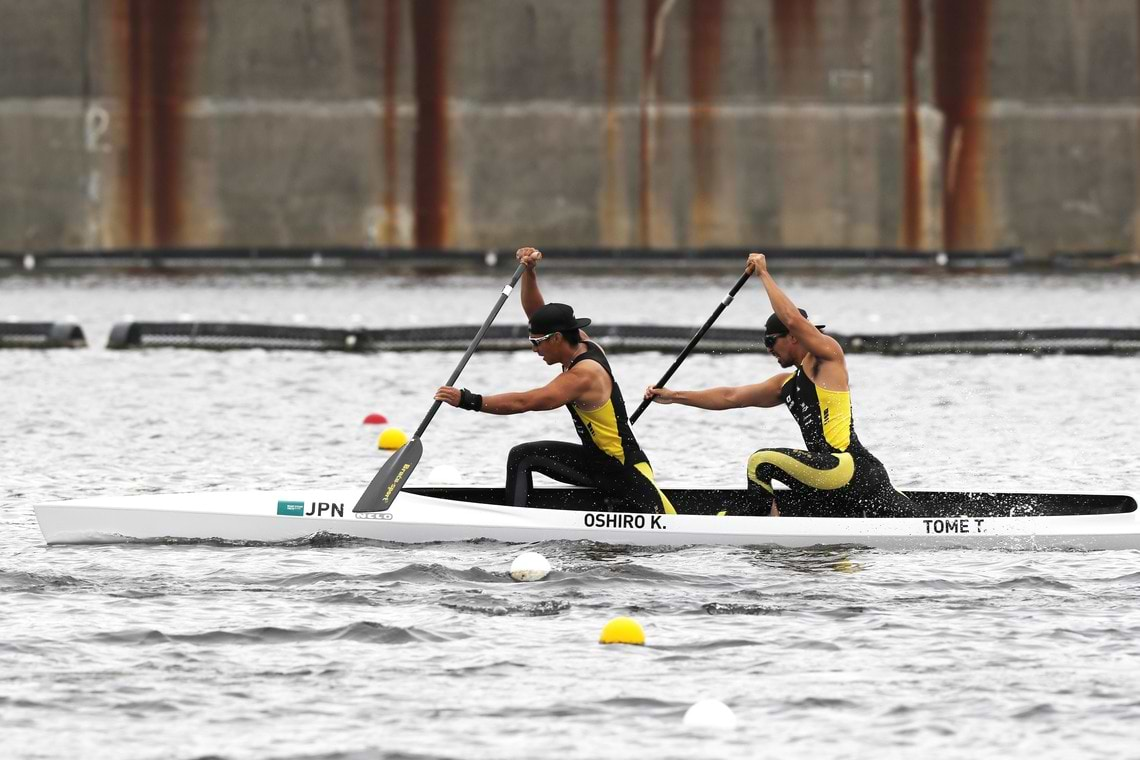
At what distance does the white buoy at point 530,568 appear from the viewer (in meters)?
11.3

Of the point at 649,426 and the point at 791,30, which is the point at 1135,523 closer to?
the point at 649,426

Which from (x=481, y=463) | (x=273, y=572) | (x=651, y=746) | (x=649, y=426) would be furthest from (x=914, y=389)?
(x=651, y=746)

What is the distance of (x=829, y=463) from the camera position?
1228 cm

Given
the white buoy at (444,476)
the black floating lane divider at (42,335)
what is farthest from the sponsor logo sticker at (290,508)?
the black floating lane divider at (42,335)

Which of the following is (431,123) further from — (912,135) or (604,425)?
(604,425)

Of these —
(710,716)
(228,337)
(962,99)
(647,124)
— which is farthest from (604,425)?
(962,99)

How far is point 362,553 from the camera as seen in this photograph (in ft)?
40.1

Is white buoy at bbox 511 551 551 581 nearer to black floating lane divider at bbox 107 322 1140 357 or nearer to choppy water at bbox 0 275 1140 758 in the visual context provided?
choppy water at bbox 0 275 1140 758

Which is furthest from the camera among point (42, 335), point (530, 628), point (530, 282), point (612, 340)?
point (42, 335)

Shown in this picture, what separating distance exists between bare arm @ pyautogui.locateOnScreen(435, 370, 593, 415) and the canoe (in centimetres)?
68

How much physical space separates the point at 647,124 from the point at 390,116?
4.41 meters

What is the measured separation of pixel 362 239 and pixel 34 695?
27972 millimetres

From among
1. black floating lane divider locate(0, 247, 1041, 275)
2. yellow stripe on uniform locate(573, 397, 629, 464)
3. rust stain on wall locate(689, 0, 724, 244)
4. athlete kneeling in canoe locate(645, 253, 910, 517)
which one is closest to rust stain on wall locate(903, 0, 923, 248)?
black floating lane divider locate(0, 247, 1041, 275)

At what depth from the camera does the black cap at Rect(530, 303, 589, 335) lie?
12.0 metres
